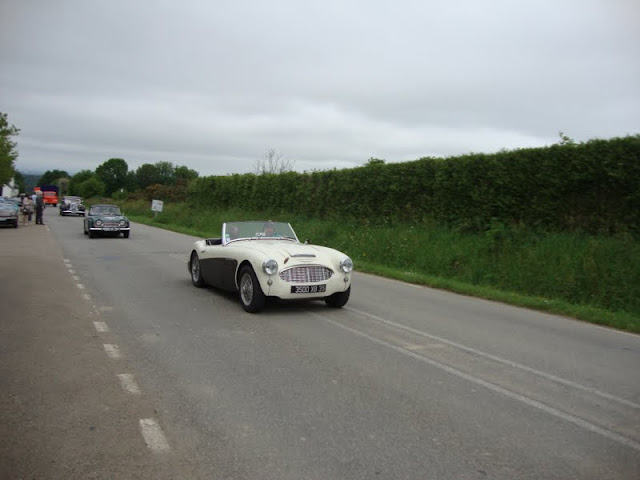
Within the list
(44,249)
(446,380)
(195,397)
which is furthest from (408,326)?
(44,249)

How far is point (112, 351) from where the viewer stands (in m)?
5.96

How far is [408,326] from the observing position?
25.1ft

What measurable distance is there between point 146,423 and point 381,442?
1.73m

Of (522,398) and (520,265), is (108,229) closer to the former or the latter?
(520,265)

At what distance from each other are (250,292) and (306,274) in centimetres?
91

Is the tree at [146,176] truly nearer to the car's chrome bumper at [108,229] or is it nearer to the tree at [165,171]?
the tree at [165,171]

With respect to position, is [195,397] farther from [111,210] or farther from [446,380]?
[111,210]

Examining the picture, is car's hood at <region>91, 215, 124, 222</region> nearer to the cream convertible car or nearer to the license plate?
the cream convertible car

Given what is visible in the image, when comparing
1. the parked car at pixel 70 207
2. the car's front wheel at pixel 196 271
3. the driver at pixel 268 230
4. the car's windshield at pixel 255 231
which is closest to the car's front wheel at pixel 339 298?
the car's windshield at pixel 255 231

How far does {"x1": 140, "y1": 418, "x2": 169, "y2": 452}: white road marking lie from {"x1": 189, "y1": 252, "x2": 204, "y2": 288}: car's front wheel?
6.53 m

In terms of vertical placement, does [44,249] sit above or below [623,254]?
below

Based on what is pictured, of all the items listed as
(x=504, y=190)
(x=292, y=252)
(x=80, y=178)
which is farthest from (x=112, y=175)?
(x=292, y=252)

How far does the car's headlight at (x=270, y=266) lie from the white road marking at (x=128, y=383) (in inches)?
123

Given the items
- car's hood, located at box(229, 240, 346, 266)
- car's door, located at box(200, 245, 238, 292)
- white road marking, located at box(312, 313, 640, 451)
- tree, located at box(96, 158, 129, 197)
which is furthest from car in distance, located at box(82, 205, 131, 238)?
tree, located at box(96, 158, 129, 197)
